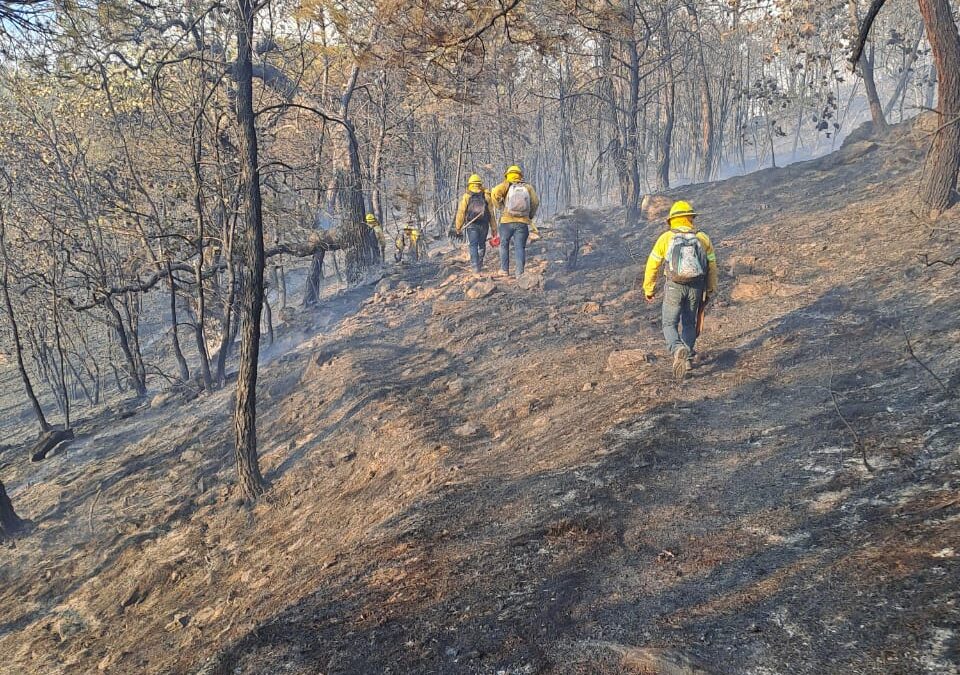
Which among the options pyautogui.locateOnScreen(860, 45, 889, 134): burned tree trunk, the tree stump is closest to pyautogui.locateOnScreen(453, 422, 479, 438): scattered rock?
the tree stump

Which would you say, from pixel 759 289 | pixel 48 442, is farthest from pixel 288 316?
pixel 759 289

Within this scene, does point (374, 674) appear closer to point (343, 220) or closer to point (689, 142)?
A: point (343, 220)

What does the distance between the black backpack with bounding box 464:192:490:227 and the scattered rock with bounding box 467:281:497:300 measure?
1.17 metres

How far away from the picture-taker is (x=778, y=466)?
13.8ft

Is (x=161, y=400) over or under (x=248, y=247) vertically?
under

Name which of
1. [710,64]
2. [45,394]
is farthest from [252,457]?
[710,64]

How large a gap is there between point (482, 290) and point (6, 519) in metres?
7.76

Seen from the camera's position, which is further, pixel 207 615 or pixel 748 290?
pixel 748 290

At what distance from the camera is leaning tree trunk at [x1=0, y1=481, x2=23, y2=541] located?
768cm

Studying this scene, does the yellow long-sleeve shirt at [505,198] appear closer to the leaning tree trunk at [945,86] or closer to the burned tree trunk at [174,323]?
the burned tree trunk at [174,323]

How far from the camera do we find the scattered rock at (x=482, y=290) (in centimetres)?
1127

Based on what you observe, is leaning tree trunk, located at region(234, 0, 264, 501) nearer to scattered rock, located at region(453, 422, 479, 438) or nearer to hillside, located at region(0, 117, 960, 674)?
hillside, located at region(0, 117, 960, 674)

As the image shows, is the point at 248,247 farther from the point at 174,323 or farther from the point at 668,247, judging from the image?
the point at 174,323

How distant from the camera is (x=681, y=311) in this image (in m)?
6.43
